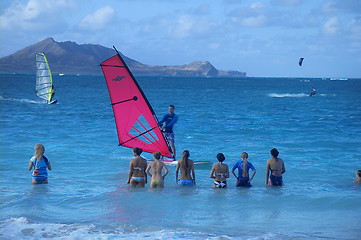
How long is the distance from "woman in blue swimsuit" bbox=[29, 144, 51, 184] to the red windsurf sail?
3.10 meters

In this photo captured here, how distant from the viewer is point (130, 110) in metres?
13.5

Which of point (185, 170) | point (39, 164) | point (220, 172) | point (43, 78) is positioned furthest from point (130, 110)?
point (43, 78)

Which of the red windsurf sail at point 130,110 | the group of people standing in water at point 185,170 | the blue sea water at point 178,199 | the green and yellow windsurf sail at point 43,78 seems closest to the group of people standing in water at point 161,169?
the group of people standing in water at point 185,170

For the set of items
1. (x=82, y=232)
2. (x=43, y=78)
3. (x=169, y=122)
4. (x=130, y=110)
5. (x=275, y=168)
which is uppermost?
(x=43, y=78)

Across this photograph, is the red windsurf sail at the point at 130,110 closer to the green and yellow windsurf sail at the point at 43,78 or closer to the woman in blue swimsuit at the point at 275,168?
the woman in blue swimsuit at the point at 275,168

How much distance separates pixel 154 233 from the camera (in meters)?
7.87

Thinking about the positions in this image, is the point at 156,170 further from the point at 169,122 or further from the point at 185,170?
the point at 169,122

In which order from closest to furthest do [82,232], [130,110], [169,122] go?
[82,232]
[130,110]
[169,122]

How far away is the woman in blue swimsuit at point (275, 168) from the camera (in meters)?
11.1

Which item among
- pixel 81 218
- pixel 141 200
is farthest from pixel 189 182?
pixel 81 218

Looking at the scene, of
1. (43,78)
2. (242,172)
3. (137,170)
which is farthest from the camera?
(43,78)

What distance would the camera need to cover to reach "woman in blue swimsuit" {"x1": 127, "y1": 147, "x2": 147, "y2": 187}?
10.7m

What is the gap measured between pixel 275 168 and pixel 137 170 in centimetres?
361

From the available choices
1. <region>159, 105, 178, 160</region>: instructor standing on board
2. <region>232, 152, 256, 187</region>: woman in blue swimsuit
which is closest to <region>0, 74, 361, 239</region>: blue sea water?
<region>232, 152, 256, 187</region>: woman in blue swimsuit
